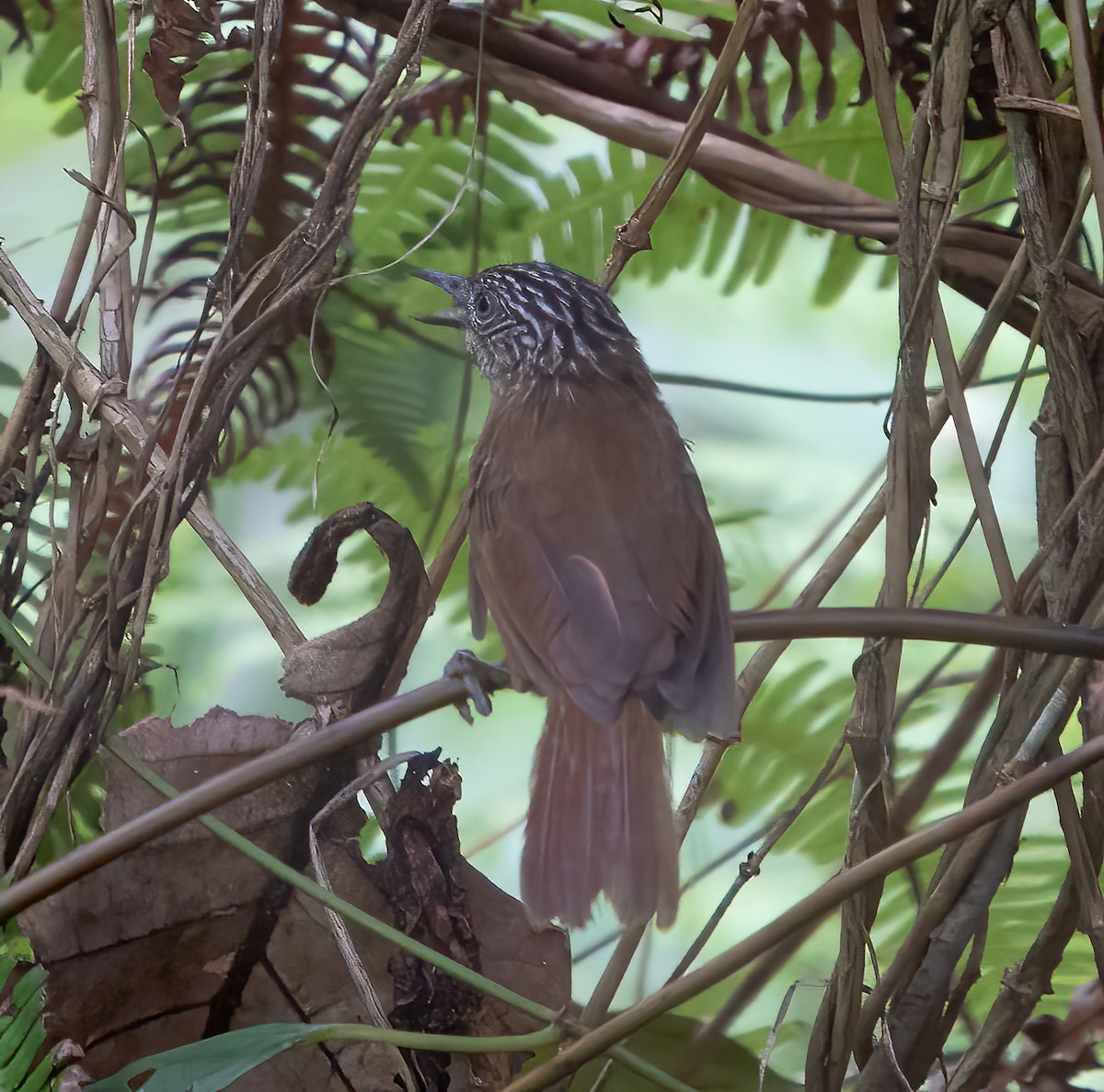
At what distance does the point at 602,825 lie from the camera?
88 centimetres

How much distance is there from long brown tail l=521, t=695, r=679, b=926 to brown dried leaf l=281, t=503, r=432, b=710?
217 millimetres

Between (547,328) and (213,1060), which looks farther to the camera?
(547,328)

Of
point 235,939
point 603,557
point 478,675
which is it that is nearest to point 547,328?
point 603,557

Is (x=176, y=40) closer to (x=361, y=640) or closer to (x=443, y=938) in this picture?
(x=361, y=640)

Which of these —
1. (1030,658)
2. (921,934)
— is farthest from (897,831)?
(1030,658)

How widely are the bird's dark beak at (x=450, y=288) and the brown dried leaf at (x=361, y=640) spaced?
298 millimetres

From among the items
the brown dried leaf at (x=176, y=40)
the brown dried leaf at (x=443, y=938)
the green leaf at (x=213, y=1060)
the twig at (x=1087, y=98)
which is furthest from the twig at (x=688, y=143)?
the green leaf at (x=213, y=1060)

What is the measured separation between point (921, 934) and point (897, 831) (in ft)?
0.42

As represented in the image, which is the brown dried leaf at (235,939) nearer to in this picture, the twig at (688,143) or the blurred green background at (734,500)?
the blurred green background at (734,500)

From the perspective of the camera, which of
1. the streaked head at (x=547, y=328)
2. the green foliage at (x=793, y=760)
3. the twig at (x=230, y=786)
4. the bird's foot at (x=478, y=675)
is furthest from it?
the green foliage at (x=793, y=760)

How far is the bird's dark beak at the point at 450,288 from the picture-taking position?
1225mm

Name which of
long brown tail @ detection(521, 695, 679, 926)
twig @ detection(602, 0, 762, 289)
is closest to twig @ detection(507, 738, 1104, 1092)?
long brown tail @ detection(521, 695, 679, 926)

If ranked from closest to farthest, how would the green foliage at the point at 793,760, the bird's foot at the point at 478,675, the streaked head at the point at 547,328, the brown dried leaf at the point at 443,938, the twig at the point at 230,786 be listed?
the twig at the point at 230,786
the bird's foot at the point at 478,675
the brown dried leaf at the point at 443,938
the streaked head at the point at 547,328
the green foliage at the point at 793,760

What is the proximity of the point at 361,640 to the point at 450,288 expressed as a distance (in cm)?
42
